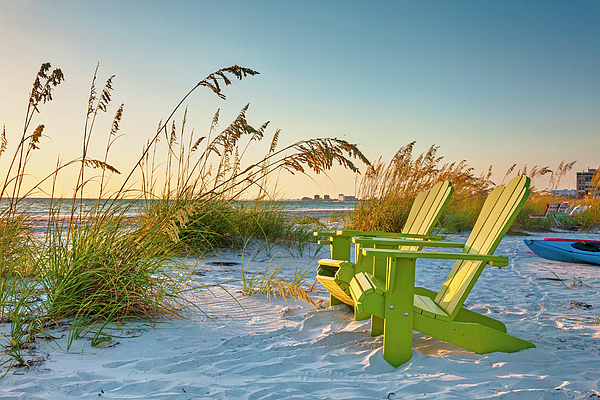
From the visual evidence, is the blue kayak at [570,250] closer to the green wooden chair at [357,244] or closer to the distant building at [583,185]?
the green wooden chair at [357,244]

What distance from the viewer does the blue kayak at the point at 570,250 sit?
15.6 ft

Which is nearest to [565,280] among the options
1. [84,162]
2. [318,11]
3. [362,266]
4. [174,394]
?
[362,266]

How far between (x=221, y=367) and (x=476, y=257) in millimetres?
1440

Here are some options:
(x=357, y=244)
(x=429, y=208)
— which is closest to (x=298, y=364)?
(x=357, y=244)

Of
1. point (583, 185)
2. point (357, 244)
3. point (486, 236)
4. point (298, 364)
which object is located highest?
point (583, 185)

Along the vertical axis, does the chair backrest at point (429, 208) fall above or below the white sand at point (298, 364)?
above

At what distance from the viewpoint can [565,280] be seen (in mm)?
3928

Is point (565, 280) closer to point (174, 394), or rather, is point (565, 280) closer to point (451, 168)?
point (174, 394)

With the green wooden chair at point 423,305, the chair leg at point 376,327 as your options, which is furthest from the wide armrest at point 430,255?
the chair leg at point 376,327

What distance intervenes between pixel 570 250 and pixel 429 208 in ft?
11.0

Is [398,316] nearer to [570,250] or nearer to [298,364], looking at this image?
[298,364]

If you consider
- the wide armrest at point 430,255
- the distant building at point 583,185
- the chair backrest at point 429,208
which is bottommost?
the wide armrest at point 430,255

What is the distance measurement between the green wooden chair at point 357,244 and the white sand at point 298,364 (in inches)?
10.3

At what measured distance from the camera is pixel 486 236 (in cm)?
212
